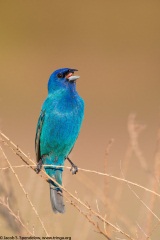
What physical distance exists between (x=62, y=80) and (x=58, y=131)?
54cm

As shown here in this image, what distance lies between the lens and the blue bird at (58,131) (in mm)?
6680

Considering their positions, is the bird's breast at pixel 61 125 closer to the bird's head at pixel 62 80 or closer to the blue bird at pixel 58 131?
the blue bird at pixel 58 131

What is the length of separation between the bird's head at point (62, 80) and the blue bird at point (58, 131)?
45mm

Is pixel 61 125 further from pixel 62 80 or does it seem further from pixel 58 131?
pixel 62 80

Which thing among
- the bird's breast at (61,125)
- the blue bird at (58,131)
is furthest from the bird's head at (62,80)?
the bird's breast at (61,125)

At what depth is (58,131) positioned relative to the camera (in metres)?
6.69

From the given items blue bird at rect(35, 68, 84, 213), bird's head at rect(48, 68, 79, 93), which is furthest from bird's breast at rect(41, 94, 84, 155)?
bird's head at rect(48, 68, 79, 93)

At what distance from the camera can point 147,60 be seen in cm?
2086

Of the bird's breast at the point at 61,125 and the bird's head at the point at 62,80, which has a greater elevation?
the bird's head at the point at 62,80

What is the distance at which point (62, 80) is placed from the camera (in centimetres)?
701

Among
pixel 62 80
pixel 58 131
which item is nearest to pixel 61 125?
pixel 58 131

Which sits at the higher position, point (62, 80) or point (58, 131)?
point (62, 80)

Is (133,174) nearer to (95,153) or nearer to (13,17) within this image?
(95,153)

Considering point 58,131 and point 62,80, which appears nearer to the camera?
point 58,131
